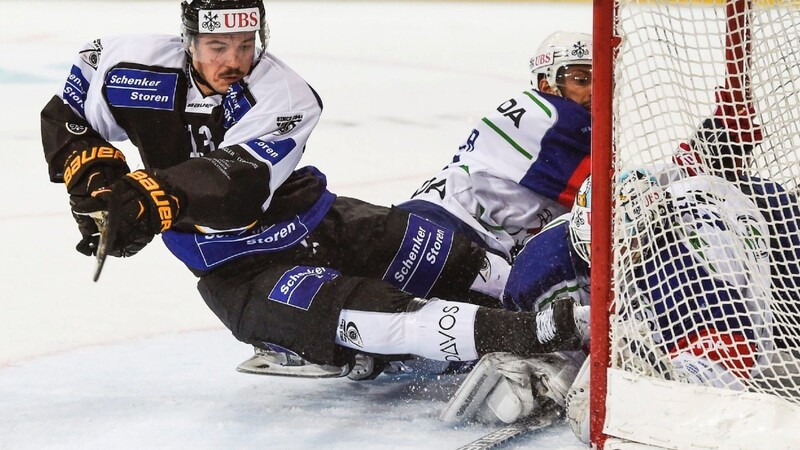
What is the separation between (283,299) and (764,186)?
0.98 metres

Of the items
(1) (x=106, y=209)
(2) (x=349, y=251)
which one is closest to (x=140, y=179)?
(1) (x=106, y=209)

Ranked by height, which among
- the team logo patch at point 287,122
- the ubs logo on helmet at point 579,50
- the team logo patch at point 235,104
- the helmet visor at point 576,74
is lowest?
the team logo patch at point 287,122

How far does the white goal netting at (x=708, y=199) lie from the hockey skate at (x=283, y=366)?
0.68m

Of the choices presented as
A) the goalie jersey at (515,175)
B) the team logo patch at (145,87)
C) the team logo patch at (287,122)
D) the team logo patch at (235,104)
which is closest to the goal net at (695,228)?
the goalie jersey at (515,175)

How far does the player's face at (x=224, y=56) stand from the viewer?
2715 millimetres

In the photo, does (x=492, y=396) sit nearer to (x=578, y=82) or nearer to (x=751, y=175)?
(x=751, y=175)

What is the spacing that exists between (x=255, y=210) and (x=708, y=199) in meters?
0.88

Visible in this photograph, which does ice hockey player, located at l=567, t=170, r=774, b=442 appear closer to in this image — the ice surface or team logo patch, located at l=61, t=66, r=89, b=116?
the ice surface

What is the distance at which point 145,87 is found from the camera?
2.79 metres

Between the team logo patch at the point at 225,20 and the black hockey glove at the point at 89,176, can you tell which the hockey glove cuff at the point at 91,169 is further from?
the team logo patch at the point at 225,20

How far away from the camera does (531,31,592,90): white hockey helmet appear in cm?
335

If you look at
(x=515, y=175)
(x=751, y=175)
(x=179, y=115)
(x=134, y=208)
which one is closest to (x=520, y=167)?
(x=515, y=175)

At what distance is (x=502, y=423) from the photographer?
101 inches

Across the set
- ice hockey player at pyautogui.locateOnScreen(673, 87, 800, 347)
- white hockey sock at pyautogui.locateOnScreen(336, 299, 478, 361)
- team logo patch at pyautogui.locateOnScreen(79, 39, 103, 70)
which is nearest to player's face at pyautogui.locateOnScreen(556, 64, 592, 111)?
ice hockey player at pyautogui.locateOnScreen(673, 87, 800, 347)
